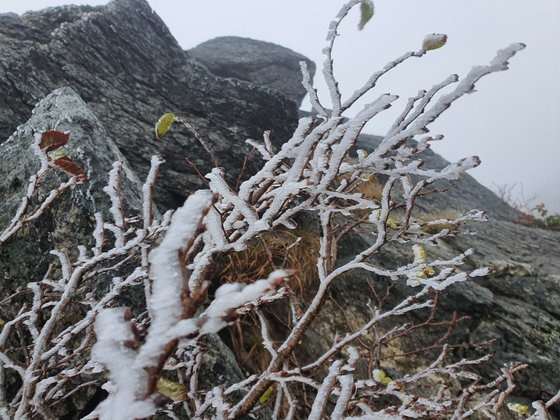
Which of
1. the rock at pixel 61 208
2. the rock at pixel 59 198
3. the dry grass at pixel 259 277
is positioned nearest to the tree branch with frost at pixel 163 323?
the rock at pixel 61 208

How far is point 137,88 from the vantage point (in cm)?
411

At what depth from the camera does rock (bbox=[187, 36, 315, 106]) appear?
10.3 metres

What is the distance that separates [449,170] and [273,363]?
674 millimetres

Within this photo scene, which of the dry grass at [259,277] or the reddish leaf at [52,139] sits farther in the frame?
the dry grass at [259,277]

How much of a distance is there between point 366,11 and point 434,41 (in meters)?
0.21

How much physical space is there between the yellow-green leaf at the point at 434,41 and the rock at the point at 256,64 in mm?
9919

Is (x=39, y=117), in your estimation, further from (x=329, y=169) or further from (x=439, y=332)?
(x=439, y=332)

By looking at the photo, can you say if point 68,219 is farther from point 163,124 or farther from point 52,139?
point 163,124

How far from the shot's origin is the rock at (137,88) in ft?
11.2

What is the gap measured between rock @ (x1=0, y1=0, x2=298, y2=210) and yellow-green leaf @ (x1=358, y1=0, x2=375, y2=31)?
3207 millimetres

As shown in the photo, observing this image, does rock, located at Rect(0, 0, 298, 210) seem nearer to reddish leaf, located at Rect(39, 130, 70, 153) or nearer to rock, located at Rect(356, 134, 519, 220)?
reddish leaf, located at Rect(39, 130, 70, 153)

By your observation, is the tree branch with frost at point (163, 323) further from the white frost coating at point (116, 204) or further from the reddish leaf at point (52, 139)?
the reddish leaf at point (52, 139)

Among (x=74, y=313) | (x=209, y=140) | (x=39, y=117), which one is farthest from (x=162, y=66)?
(x=74, y=313)

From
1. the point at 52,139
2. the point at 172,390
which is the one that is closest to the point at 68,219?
the point at 52,139
